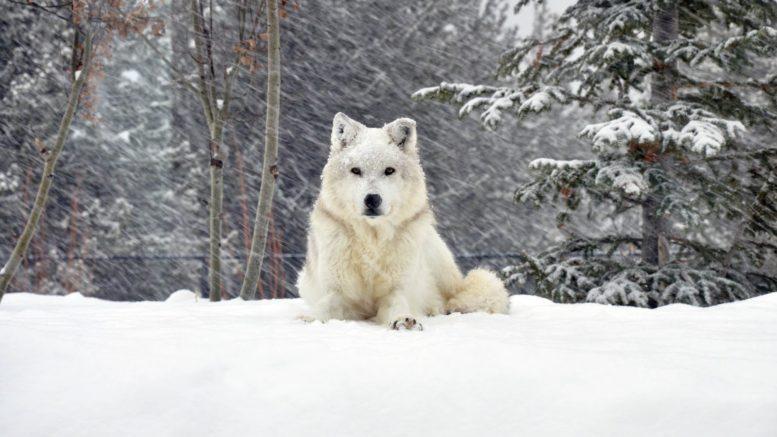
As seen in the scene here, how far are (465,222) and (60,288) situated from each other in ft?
32.5

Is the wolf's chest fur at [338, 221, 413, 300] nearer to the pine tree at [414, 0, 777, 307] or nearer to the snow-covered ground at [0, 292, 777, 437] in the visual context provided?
the snow-covered ground at [0, 292, 777, 437]

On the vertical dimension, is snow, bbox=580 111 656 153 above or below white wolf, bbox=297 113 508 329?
above

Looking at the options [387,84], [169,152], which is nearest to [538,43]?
[387,84]

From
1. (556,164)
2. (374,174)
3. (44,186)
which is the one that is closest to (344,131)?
(374,174)

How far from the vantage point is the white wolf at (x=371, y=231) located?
3.81 metres

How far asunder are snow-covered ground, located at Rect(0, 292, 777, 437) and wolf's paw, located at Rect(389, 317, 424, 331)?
0.56 meters

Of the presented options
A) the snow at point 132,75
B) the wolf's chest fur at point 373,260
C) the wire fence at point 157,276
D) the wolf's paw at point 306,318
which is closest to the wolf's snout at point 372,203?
the wolf's chest fur at point 373,260

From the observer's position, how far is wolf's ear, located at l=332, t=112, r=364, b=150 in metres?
4.11

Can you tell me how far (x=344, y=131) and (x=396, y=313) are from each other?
129 centimetres

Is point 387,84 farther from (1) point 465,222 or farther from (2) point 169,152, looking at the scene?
(2) point 169,152

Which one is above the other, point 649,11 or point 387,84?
point 387,84

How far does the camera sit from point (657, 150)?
599cm

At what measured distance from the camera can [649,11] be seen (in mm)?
6332

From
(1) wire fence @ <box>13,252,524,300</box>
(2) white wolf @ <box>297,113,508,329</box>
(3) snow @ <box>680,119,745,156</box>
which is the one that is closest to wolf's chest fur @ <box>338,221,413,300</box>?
(2) white wolf @ <box>297,113,508,329</box>
